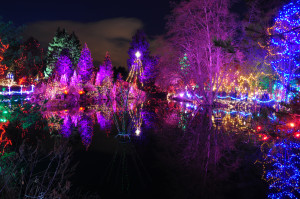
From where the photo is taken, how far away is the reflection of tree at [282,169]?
4803mm

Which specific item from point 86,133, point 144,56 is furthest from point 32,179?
point 144,56

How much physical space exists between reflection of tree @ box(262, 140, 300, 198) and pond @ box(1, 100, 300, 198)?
0.07 feet

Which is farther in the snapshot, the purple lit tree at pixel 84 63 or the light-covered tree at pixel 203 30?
the purple lit tree at pixel 84 63

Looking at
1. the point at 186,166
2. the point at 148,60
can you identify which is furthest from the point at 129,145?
the point at 148,60

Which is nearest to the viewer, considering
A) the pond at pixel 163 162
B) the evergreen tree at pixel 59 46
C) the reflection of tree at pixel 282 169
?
the pond at pixel 163 162

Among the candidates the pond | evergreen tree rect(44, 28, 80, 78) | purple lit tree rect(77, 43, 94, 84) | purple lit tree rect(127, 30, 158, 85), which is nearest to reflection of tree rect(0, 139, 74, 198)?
the pond

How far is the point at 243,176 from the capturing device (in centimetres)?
552

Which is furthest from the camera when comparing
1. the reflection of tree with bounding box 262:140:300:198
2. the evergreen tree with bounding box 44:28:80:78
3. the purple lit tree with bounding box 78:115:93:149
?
the evergreen tree with bounding box 44:28:80:78

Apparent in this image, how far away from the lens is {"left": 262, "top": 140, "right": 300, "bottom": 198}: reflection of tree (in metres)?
4.80

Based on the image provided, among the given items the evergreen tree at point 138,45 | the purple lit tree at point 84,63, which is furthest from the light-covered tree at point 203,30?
the evergreen tree at point 138,45

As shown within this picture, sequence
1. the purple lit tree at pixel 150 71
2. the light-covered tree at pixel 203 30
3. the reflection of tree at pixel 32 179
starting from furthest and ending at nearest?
the purple lit tree at pixel 150 71, the light-covered tree at pixel 203 30, the reflection of tree at pixel 32 179

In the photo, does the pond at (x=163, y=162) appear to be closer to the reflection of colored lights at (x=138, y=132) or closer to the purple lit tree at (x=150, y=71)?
the reflection of colored lights at (x=138, y=132)

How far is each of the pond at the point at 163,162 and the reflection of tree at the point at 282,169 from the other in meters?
0.02

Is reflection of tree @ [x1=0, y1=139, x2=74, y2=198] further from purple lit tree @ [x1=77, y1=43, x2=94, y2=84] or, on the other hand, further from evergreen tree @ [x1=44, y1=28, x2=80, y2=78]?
evergreen tree @ [x1=44, y1=28, x2=80, y2=78]
